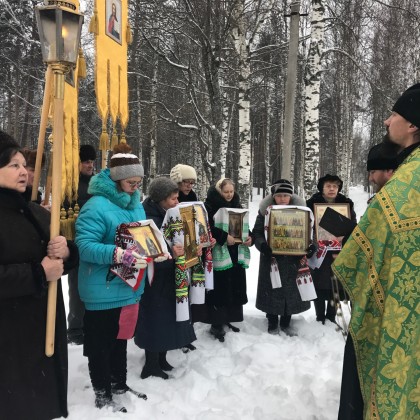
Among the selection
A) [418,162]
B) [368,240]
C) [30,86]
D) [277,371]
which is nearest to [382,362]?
[368,240]

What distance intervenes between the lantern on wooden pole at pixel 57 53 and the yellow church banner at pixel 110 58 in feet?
5.30

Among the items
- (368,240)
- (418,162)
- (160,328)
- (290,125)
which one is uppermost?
(290,125)

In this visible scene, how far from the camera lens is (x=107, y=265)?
3104 mm

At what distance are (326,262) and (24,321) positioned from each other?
388cm

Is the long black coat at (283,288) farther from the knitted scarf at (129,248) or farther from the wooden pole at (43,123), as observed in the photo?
the wooden pole at (43,123)

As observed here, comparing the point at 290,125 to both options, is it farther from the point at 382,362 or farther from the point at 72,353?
the point at 382,362

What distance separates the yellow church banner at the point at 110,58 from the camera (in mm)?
4137

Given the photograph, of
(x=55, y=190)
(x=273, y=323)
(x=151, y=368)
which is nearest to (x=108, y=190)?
(x=55, y=190)

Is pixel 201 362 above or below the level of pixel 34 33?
below

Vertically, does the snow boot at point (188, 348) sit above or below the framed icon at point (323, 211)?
below

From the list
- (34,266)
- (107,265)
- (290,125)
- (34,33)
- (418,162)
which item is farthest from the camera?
(34,33)

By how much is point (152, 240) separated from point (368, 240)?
167 cm

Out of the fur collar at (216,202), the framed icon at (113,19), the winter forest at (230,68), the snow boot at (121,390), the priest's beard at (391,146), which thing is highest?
the winter forest at (230,68)

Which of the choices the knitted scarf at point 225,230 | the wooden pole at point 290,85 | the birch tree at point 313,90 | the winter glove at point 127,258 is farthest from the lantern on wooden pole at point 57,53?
the birch tree at point 313,90
